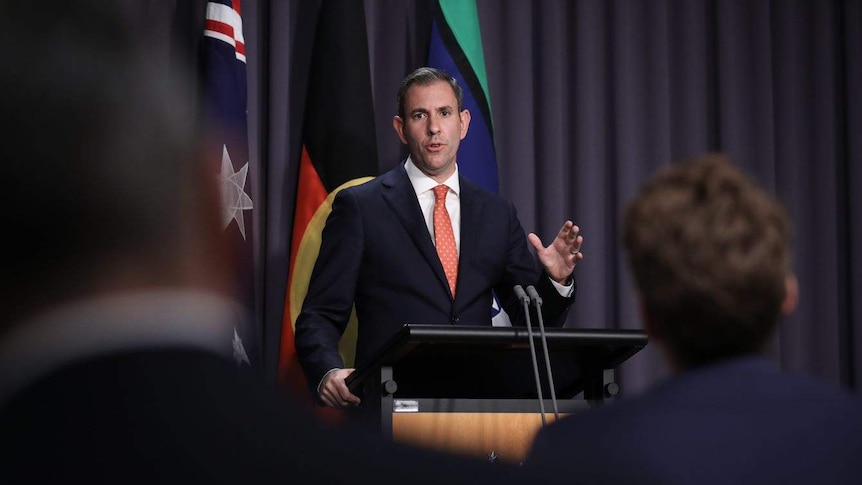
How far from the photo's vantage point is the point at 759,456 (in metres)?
0.39

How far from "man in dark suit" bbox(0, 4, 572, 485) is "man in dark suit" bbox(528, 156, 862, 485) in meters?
0.05

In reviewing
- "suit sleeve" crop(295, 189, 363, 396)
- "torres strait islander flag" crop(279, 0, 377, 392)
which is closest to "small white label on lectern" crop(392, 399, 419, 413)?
"suit sleeve" crop(295, 189, 363, 396)

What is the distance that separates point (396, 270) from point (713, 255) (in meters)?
2.33

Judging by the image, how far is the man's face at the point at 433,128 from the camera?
3.30m

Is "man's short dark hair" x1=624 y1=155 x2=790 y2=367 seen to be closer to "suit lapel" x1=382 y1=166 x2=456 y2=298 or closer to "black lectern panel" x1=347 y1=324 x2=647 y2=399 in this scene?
"black lectern panel" x1=347 y1=324 x2=647 y2=399

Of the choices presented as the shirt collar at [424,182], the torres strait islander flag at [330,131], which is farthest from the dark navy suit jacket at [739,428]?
the torres strait islander flag at [330,131]

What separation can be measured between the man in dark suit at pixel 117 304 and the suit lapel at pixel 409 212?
9.29 ft

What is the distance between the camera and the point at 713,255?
2.46 feet

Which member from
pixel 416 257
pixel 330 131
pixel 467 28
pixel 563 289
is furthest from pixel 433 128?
pixel 563 289

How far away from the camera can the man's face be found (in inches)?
130

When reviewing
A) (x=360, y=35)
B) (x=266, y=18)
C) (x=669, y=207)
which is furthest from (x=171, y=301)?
(x=266, y=18)

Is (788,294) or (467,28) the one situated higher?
(467,28)

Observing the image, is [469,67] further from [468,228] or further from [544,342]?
[544,342]

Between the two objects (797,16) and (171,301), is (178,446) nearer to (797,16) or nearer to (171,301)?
(171,301)
